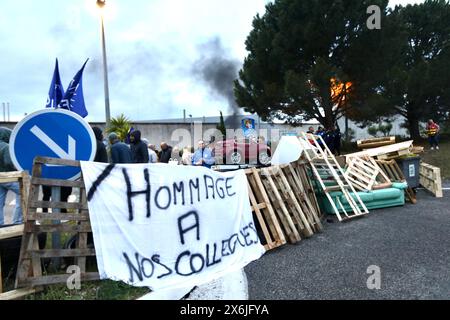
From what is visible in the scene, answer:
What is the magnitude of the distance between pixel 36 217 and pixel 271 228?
310 centimetres

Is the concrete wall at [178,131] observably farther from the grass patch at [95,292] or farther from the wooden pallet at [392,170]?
the grass patch at [95,292]

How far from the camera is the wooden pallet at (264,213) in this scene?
4.80m

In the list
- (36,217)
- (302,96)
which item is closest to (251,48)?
(302,96)

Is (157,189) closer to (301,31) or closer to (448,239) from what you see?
(448,239)

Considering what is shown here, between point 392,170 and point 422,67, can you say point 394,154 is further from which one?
point 422,67

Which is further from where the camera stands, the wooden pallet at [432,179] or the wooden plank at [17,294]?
the wooden pallet at [432,179]

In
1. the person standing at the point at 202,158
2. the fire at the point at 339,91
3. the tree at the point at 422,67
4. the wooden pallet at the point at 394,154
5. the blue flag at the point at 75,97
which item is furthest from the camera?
the tree at the point at 422,67

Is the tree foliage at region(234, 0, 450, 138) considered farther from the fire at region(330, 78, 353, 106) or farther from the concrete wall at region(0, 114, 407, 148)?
the concrete wall at region(0, 114, 407, 148)

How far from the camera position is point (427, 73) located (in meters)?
18.0

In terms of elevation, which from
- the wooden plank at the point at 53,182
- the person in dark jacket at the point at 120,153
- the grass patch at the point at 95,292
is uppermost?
the person in dark jacket at the point at 120,153

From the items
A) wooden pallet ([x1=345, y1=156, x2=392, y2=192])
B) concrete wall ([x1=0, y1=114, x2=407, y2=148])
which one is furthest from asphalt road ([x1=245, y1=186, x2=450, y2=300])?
concrete wall ([x1=0, y1=114, x2=407, y2=148])

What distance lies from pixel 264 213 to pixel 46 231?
3.00 meters

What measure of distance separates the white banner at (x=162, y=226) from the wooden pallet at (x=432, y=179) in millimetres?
6421

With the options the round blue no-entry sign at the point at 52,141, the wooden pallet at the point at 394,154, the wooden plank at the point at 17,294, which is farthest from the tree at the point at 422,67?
the wooden plank at the point at 17,294
